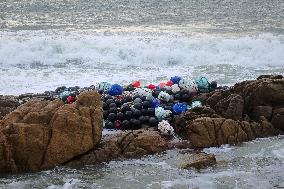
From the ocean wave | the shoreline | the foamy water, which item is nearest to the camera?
the foamy water

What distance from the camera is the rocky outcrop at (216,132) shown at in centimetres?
1089

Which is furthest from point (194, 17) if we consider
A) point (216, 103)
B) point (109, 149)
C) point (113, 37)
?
point (109, 149)

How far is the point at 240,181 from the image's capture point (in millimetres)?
8758

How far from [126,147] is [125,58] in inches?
600

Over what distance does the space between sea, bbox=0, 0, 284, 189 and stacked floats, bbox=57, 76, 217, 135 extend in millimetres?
1779

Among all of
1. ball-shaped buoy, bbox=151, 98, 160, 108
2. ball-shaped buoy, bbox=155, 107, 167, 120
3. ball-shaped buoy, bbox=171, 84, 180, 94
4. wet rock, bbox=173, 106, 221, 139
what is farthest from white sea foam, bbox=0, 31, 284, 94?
wet rock, bbox=173, 106, 221, 139

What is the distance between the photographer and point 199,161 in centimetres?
952

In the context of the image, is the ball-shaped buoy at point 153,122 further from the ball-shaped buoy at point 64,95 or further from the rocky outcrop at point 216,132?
the ball-shaped buoy at point 64,95

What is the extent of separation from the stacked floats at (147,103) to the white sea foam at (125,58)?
4528 millimetres

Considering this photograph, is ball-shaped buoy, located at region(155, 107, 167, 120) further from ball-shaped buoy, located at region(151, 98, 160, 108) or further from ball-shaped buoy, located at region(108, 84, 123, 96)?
ball-shaped buoy, located at region(108, 84, 123, 96)

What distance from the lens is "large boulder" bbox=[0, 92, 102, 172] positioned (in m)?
9.53

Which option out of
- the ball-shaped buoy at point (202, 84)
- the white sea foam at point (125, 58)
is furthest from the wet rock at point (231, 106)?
the white sea foam at point (125, 58)

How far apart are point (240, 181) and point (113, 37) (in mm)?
21113

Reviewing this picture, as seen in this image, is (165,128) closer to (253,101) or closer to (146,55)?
(253,101)
